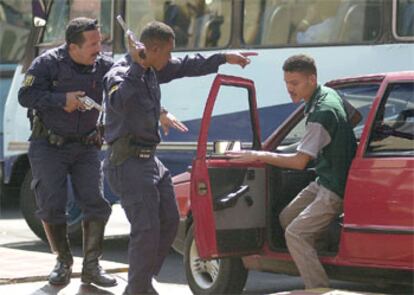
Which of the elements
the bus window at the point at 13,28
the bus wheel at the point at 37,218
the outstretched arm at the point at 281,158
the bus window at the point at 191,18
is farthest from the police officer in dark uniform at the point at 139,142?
the bus window at the point at 13,28

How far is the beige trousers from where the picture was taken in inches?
231

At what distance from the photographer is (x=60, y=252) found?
6684 mm

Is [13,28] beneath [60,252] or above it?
above

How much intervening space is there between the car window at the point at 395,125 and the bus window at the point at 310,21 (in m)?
2.26

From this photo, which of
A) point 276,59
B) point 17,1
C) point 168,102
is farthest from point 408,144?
point 17,1

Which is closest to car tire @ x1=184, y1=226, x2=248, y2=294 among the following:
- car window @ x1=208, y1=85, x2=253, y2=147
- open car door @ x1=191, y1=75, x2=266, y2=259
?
open car door @ x1=191, y1=75, x2=266, y2=259

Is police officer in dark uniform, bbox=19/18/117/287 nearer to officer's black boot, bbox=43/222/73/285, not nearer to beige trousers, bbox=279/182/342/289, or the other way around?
officer's black boot, bbox=43/222/73/285

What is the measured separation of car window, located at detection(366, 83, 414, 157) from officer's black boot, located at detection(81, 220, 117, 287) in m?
1.97

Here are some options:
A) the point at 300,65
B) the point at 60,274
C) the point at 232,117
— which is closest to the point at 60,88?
the point at 60,274

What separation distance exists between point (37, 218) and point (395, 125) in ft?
15.1

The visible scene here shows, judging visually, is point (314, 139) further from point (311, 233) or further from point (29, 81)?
point (29, 81)

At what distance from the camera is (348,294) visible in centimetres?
502

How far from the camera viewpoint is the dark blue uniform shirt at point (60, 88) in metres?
6.50

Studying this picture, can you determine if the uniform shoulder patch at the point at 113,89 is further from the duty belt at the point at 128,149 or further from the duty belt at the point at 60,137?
the duty belt at the point at 60,137
